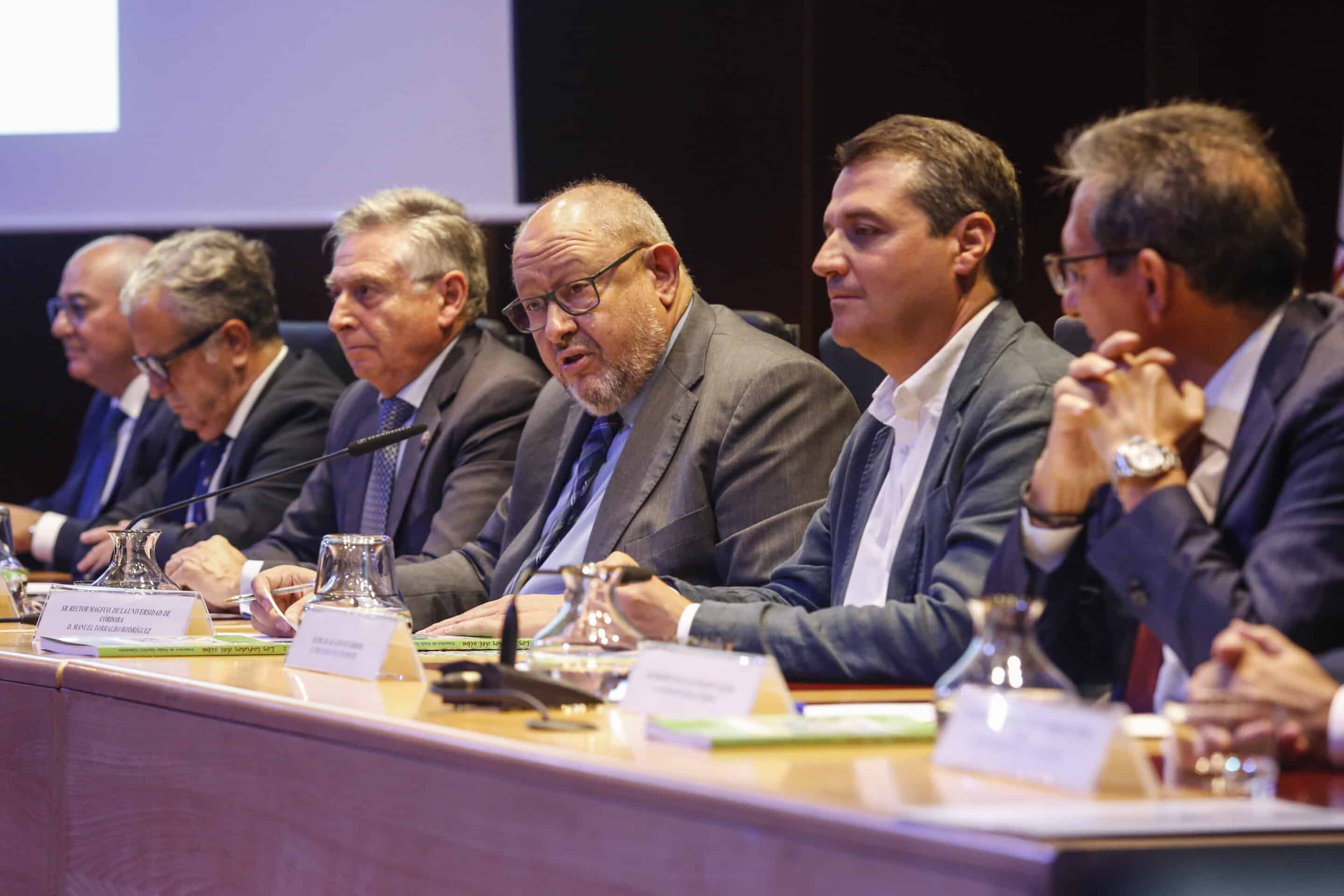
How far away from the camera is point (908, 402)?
2.09 metres

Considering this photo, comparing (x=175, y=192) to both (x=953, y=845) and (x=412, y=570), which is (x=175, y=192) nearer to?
(x=412, y=570)

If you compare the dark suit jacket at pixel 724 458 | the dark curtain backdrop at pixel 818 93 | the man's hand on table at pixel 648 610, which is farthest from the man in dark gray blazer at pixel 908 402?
the dark curtain backdrop at pixel 818 93

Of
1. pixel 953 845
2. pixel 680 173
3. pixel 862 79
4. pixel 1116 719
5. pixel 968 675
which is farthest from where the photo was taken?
pixel 680 173

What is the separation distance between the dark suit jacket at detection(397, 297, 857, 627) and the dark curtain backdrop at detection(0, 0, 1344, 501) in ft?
3.51

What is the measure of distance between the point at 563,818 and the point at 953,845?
1.18 feet

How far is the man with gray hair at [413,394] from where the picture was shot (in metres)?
3.20

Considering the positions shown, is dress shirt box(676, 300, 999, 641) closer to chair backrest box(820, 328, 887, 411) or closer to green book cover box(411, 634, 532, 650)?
green book cover box(411, 634, 532, 650)

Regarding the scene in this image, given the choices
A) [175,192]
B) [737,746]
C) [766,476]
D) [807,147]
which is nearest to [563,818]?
[737,746]

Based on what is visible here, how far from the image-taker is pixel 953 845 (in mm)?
878

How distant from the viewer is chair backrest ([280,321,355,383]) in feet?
13.4

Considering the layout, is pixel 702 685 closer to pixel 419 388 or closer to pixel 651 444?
pixel 651 444

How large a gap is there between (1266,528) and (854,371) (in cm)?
139

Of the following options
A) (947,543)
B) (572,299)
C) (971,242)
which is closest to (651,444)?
(572,299)

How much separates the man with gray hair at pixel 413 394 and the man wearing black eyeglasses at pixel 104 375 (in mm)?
1022
